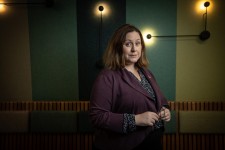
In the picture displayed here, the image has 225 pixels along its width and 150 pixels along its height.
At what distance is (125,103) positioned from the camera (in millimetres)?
1362

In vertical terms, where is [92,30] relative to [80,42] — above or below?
above

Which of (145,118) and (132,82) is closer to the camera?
(145,118)

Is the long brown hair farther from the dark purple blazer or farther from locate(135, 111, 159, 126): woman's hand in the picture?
locate(135, 111, 159, 126): woman's hand

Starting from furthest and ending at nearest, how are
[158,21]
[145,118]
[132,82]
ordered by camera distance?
1. [158,21]
2. [132,82]
3. [145,118]

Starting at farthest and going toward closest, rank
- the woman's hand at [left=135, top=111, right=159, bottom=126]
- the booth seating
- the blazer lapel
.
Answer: the booth seating → the blazer lapel → the woman's hand at [left=135, top=111, right=159, bottom=126]

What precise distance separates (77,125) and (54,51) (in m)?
0.97

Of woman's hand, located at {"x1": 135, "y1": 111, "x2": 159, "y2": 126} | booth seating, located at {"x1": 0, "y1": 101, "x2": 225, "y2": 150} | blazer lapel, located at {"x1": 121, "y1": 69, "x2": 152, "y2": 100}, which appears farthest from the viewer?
booth seating, located at {"x1": 0, "y1": 101, "x2": 225, "y2": 150}

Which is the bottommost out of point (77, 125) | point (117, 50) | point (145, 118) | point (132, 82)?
Answer: point (77, 125)

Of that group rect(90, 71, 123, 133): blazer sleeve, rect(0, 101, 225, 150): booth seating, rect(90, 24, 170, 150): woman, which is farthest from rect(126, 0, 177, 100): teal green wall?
rect(90, 71, 123, 133): blazer sleeve

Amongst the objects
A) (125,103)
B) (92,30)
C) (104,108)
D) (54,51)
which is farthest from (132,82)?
(54,51)

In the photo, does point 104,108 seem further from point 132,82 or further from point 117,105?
point 132,82

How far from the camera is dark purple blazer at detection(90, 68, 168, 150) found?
1.31 m

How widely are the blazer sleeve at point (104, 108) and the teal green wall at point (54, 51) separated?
64.1 inches

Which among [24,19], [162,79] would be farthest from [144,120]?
[24,19]
